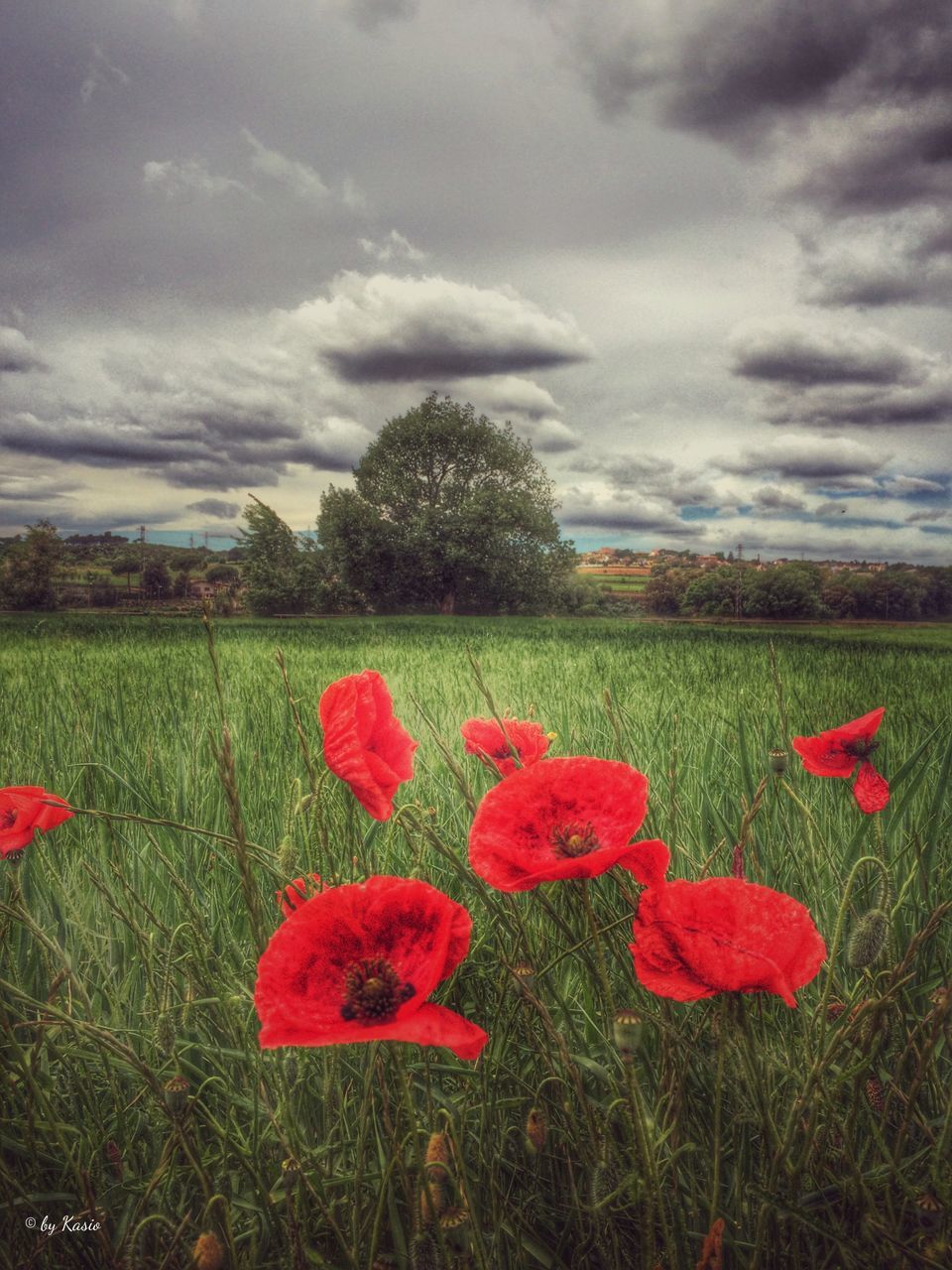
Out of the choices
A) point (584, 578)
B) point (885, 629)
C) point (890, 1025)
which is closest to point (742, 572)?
point (885, 629)

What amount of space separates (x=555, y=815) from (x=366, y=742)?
0.68 ft

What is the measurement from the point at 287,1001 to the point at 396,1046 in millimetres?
90

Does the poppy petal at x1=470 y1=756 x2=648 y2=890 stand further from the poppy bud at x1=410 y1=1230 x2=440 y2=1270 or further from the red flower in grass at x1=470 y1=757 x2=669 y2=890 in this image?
the poppy bud at x1=410 y1=1230 x2=440 y2=1270

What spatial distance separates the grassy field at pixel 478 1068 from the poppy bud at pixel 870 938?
32 millimetres

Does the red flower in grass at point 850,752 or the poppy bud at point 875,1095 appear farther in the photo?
the red flower in grass at point 850,752

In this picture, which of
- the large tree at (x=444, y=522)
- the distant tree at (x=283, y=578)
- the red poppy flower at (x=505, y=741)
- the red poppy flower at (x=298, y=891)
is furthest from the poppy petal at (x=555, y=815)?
the large tree at (x=444, y=522)

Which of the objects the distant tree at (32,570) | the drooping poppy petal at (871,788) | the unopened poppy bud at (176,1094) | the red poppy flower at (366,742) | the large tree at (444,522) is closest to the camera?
the unopened poppy bud at (176,1094)

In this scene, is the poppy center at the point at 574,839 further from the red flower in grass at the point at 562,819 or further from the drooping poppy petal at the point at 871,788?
the drooping poppy petal at the point at 871,788

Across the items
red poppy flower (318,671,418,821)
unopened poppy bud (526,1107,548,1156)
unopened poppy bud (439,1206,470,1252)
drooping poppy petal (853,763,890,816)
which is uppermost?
red poppy flower (318,671,418,821)

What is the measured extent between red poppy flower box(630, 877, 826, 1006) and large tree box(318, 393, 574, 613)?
2303 cm

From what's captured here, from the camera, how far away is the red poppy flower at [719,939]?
516 mm

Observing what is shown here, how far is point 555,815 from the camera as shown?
654 mm

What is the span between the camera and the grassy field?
22.5 inches

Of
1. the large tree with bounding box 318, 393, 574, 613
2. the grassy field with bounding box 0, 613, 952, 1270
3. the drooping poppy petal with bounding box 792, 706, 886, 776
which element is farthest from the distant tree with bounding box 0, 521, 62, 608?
the drooping poppy petal with bounding box 792, 706, 886, 776
